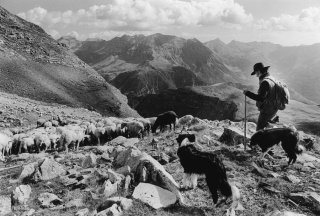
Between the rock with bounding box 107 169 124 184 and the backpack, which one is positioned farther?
the backpack

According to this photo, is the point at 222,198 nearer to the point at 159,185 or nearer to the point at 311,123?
the point at 159,185

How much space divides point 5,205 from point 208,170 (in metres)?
4.73

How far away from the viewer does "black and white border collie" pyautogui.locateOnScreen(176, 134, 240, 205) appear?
7.12 meters

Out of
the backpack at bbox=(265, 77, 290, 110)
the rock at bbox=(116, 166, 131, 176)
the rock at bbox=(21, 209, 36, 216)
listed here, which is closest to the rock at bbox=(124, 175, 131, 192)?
the rock at bbox=(116, 166, 131, 176)

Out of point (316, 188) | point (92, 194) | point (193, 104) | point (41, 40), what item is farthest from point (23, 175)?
point (193, 104)

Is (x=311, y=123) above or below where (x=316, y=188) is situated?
below

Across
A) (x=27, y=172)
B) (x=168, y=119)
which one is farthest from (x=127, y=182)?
(x=168, y=119)

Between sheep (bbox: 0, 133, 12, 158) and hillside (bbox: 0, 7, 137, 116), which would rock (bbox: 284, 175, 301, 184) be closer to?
sheep (bbox: 0, 133, 12, 158)

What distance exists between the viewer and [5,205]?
7.50 metres

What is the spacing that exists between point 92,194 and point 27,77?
6931 cm

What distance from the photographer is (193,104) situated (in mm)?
170625

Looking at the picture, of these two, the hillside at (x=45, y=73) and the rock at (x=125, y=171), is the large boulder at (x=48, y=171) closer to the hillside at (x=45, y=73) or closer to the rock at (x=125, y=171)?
the rock at (x=125, y=171)

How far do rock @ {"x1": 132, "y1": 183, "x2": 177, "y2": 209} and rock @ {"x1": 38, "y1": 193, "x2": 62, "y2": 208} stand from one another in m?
1.91

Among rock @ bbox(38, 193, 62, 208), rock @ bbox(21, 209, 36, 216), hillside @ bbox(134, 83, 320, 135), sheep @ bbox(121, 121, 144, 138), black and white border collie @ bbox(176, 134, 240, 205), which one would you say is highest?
black and white border collie @ bbox(176, 134, 240, 205)
